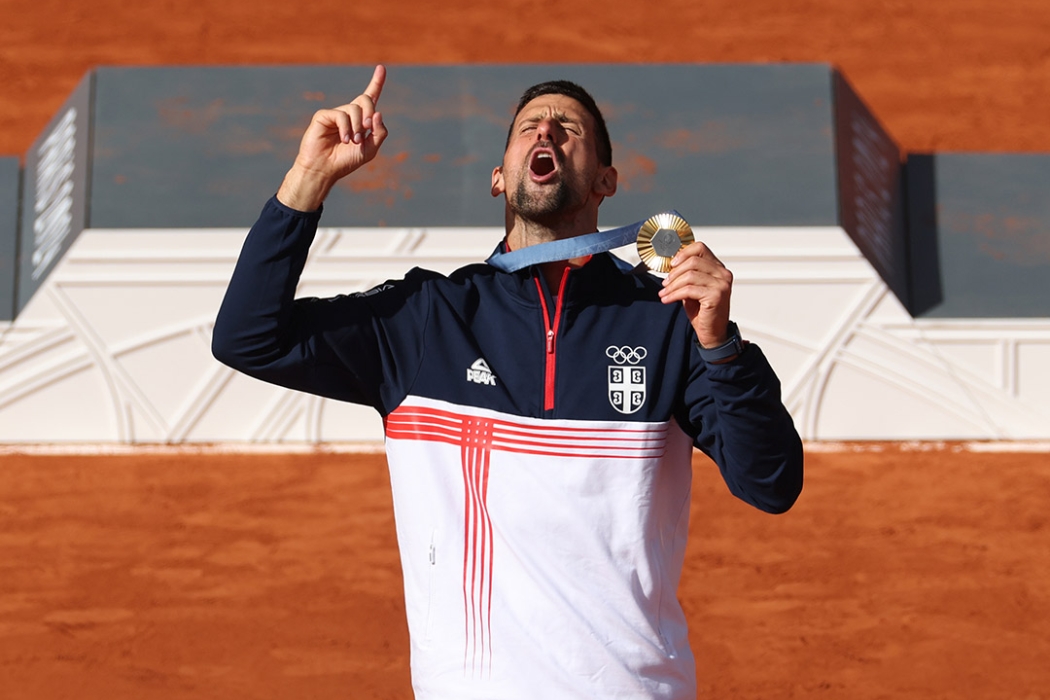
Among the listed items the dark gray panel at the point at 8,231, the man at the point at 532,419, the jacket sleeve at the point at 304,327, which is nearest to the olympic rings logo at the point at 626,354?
the man at the point at 532,419

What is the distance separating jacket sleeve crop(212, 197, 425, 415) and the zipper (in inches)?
9.1

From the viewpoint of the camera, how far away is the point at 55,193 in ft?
23.9

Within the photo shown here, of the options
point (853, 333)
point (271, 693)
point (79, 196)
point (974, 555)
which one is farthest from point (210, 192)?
point (974, 555)

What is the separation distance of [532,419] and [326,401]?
4727mm

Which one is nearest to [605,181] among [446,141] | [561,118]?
[561,118]

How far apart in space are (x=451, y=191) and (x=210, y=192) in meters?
1.47

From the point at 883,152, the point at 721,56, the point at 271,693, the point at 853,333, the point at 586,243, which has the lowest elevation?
the point at 271,693

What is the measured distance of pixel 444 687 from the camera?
6.54 feet

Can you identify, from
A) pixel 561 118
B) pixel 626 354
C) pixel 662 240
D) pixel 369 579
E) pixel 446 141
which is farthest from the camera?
pixel 446 141

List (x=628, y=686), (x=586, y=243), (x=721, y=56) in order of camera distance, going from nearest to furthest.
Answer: (x=628, y=686)
(x=586, y=243)
(x=721, y=56)

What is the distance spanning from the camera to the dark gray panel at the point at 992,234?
7.45 meters

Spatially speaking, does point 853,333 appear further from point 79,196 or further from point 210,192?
point 79,196

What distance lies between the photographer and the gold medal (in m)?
2.05

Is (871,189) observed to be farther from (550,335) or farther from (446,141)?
(550,335)
